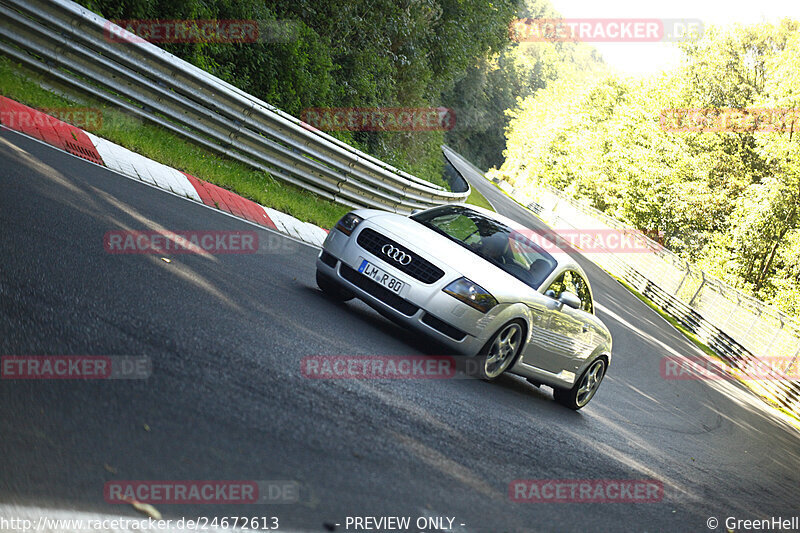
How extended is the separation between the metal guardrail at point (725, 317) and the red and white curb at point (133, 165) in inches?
631

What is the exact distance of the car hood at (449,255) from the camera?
7.15 metres

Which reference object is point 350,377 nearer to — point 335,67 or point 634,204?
point 335,67

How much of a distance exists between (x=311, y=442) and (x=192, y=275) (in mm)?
2924

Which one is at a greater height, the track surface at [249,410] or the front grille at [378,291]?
the front grille at [378,291]

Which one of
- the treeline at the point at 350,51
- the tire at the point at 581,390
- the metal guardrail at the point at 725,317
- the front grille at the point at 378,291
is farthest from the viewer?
the metal guardrail at the point at 725,317

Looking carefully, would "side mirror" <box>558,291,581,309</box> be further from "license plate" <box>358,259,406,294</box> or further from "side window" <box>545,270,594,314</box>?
"license plate" <box>358,259,406,294</box>

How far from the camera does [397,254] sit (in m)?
7.24

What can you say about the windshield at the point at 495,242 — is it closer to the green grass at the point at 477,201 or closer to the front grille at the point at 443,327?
the front grille at the point at 443,327

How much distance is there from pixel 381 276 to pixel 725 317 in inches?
953

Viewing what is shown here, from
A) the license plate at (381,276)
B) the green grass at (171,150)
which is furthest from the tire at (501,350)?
the green grass at (171,150)

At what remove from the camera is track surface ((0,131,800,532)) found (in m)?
3.34

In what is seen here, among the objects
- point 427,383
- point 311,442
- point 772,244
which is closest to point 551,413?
point 427,383

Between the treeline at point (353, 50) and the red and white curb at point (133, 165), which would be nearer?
the red and white curb at point (133, 165)

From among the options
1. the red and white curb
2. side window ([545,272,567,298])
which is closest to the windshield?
side window ([545,272,567,298])
